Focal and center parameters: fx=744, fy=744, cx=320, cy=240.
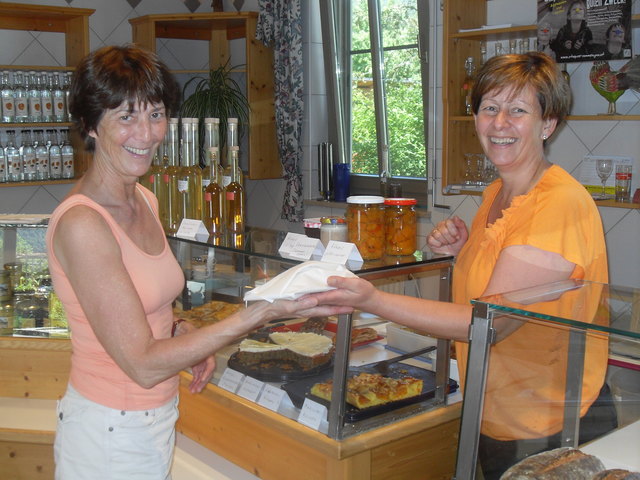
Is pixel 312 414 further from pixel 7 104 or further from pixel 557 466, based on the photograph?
→ pixel 7 104

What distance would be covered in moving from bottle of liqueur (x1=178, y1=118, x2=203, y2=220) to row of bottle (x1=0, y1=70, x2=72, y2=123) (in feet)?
9.74

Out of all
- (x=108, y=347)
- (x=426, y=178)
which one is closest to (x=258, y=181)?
(x=426, y=178)

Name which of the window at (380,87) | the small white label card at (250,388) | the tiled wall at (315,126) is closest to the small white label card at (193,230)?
the small white label card at (250,388)

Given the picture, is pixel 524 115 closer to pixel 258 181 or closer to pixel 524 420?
pixel 524 420

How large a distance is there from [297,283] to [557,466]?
23.7 inches

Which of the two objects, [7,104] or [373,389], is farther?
[7,104]

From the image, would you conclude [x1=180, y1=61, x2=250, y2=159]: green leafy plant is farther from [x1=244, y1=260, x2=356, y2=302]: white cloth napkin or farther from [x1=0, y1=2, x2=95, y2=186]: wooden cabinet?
[x1=244, y1=260, x2=356, y2=302]: white cloth napkin

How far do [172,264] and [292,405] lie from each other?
2.00 feet

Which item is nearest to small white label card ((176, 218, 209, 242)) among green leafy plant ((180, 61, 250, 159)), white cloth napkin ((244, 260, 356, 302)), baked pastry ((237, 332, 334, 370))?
baked pastry ((237, 332, 334, 370))

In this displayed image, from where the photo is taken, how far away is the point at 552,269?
5.17 feet

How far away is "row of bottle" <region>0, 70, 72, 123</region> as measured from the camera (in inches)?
198

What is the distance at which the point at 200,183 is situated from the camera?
2574 mm

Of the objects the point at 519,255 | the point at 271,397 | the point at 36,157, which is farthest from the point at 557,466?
the point at 36,157

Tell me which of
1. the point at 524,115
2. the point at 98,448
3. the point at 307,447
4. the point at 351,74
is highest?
the point at 351,74
